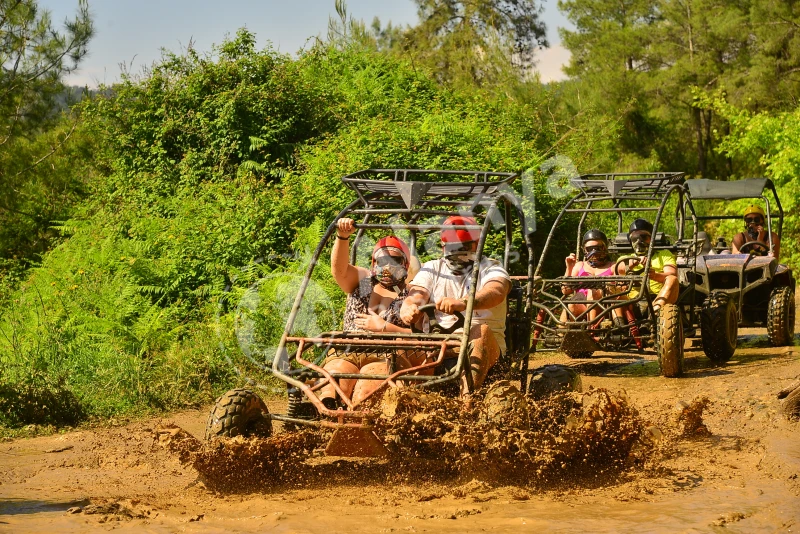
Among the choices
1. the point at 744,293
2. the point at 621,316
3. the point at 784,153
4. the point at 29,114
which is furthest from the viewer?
the point at 784,153

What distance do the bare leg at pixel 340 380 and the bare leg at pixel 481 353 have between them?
0.67 m

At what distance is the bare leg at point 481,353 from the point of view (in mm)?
5844

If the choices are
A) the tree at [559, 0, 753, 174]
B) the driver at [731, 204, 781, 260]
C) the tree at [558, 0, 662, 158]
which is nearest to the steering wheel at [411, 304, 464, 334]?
the driver at [731, 204, 781, 260]

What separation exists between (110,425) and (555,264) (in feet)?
24.3

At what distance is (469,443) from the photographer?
520 centimetres

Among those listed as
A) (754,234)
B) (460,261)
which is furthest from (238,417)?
(754,234)

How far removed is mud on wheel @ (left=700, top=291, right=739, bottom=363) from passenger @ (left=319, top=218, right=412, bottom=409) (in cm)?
450

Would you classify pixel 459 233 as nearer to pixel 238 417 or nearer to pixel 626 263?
pixel 238 417

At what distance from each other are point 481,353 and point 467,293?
542 millimetres

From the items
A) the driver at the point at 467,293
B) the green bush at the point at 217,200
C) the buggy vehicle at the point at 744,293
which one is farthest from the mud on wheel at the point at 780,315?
the driver at the point at 467,293

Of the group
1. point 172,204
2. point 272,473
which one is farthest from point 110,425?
point 172,204

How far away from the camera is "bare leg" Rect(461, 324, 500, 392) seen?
19.2ft

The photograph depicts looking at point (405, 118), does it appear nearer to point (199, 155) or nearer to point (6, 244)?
point (199, 155)

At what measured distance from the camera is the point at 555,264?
1363 centimetres
